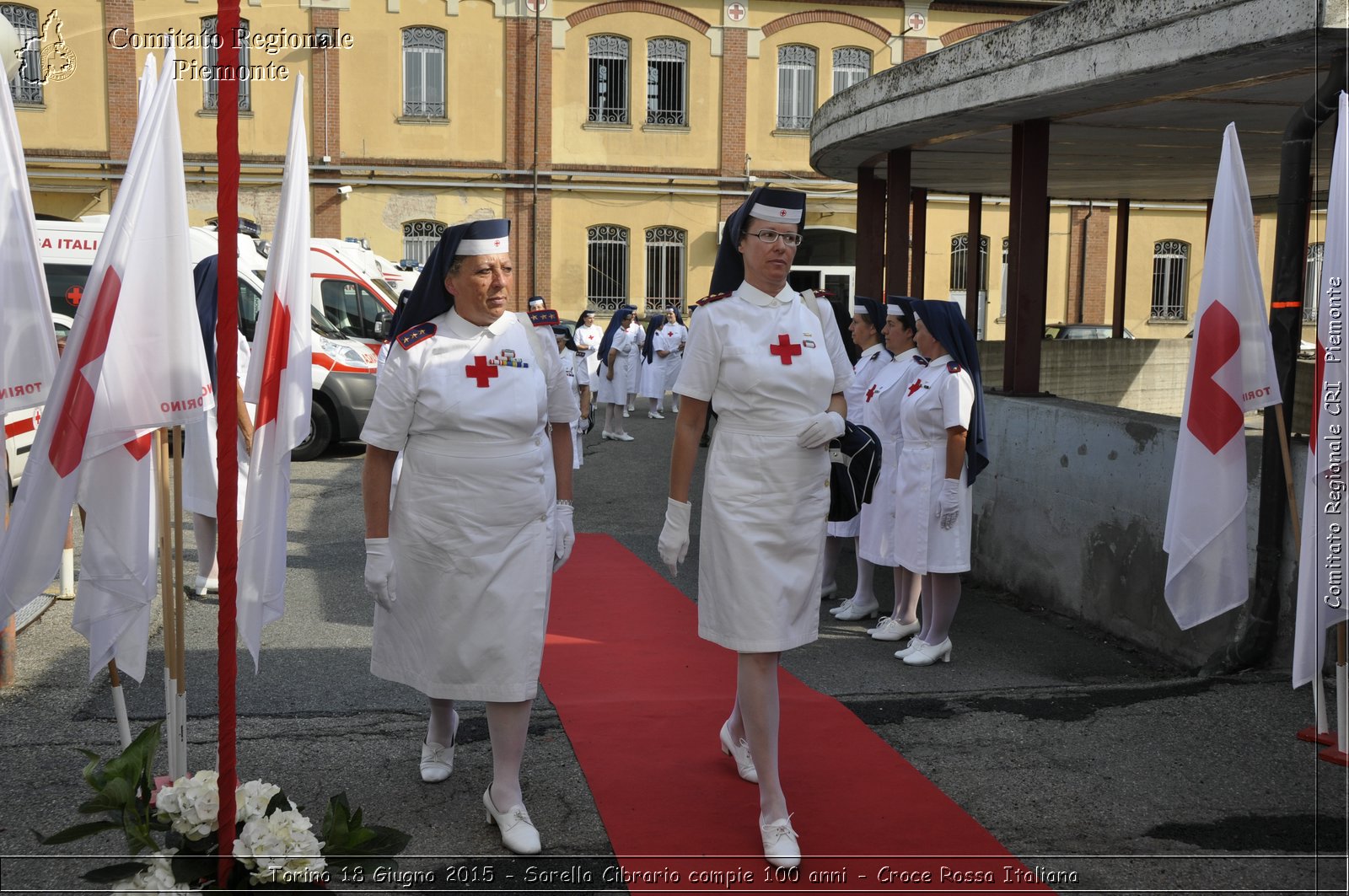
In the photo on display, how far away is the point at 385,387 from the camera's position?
435 cm

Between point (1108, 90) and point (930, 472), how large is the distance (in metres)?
2.56

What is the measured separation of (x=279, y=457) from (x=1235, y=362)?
12.2 ft

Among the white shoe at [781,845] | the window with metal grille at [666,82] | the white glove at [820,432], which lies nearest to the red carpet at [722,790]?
the white shoe at [781,845]

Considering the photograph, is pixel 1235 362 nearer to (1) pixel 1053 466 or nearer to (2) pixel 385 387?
(1) pixel 1053 466

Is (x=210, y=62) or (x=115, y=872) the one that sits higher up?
(x=210, y=62)

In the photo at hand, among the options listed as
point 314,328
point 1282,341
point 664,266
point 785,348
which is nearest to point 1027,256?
point 1282,341

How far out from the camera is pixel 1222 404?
17.2 feet

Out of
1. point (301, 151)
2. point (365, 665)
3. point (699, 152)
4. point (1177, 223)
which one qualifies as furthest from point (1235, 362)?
point (1177, 223)

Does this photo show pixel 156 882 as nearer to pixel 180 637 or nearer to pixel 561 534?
pixel 180 637

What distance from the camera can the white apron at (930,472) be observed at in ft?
21.9

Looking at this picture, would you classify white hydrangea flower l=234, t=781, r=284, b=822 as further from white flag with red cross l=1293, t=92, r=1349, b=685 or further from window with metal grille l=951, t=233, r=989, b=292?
window with metal grille l=951, t=233, r=989, b=292

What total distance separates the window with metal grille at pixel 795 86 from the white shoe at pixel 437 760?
28145 mm

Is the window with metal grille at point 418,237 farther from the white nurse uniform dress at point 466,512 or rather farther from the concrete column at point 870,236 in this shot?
the white nurse uniform dress at point 466,512

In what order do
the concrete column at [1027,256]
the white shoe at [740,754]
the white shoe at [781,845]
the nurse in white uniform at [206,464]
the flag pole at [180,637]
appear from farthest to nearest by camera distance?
the concrete column at [1027,256], the nurse in white uniform at [206,464], the white shoe at [740,754], the white shoe at [781,845], the flag pole at [180,637]
